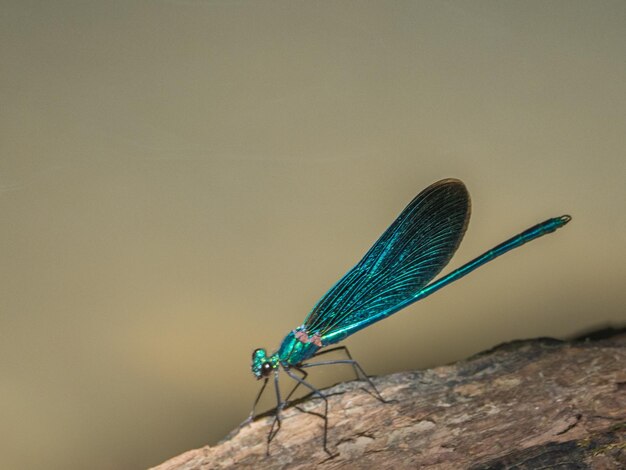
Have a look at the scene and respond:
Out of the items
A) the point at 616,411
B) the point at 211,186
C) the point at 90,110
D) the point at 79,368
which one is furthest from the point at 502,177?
the point at 79,368

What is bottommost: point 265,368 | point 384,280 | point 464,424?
point 464,424

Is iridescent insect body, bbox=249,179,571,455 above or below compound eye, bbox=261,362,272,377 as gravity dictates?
above

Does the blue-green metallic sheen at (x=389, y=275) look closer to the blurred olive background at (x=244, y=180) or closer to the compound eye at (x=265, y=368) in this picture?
the compound eye at (x=265, y=368)

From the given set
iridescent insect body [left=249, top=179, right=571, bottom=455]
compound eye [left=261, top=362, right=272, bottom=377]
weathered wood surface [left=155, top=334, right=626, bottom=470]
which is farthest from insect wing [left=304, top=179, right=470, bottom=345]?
weathered wood surface [left=155, top=334, right=626, bottom=470]

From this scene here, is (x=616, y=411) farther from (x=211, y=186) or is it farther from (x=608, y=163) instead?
(x=211, y=186)

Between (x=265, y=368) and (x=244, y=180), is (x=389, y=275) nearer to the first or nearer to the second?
(x=265, y=368)

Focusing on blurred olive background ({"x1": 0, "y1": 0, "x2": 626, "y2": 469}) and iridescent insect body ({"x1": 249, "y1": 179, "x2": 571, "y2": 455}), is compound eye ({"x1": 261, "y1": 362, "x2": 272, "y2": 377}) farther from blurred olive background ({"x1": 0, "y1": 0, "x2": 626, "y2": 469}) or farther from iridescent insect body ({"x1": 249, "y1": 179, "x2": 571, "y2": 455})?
blurred olive background ({"x1": 0, "y1": 0, "x2": 626, "y2": 469})

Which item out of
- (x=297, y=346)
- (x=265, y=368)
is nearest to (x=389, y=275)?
(x=297, y=346)
